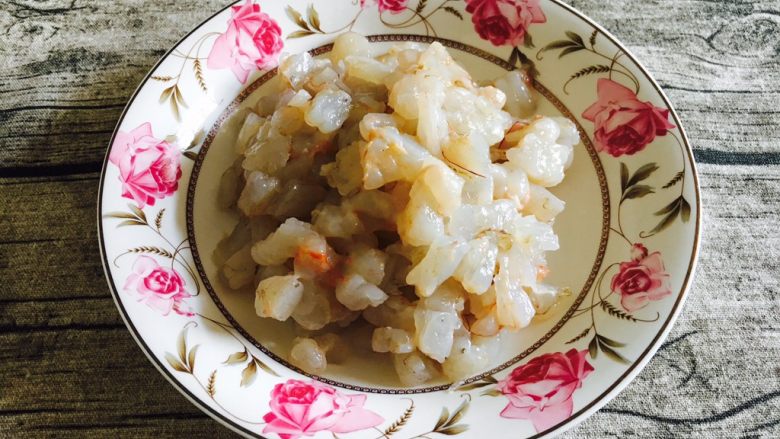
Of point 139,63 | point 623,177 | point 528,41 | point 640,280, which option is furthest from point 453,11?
point 139,63

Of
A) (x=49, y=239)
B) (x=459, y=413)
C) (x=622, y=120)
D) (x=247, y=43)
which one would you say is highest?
(x=622, y=120)

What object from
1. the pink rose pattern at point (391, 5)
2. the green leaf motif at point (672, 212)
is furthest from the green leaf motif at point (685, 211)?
the pink rose pattern at point (391, 5)

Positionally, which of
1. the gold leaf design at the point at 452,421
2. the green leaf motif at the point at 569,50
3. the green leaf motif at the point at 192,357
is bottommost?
the green leaf motif at the point at 192,357

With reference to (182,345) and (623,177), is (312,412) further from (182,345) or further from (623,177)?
(623,177)

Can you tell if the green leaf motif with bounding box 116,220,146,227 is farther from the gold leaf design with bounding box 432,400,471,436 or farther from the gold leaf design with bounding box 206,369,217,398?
the gold leaf design with bounding box 432,400,471,436

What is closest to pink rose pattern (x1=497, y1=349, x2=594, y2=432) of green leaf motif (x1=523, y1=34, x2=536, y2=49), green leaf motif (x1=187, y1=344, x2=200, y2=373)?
green leaf motif (x1=187, y1=344, x2=200, y2=373)

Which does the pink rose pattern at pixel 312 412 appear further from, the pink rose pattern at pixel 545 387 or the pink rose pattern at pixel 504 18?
the pink rose pattern at pixel 504 18

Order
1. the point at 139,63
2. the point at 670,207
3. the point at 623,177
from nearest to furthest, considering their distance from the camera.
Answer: the point at 670,207, the point at 623,177, the point at 139,63
